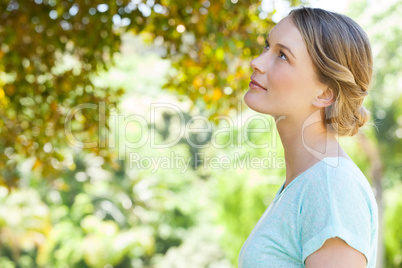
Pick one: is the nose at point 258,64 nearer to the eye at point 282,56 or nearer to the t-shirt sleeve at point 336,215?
the eye at point 282,56

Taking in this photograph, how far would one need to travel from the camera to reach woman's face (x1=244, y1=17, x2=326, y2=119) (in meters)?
1.25

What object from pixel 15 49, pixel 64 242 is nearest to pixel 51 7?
pixel 15 49

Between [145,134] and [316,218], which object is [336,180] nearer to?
[316,218]

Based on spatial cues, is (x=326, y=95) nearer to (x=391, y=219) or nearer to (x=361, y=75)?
(x=361, y=75)

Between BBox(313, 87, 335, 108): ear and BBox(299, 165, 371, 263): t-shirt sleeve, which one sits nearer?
BBox(299, 165, 371, 263): t-shirt sleeve

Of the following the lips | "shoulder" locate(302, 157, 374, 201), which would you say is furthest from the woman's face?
"shoulder" locate(302, 157, 374, 201)

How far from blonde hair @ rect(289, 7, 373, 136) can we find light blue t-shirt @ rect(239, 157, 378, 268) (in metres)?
0.19

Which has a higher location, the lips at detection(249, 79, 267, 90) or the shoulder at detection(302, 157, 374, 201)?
the lips at detection(249, 79, 267, 90)

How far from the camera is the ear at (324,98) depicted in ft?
4.19

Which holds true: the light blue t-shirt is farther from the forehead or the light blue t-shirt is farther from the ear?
the forehead

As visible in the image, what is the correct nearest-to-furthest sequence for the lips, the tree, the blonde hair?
the blonde hair, the lips, the tree

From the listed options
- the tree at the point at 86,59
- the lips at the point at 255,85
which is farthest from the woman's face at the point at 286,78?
the tree at the point at 86,59

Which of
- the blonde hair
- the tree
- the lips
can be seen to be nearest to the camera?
the blonde hair

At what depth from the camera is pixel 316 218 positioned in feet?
3.55
